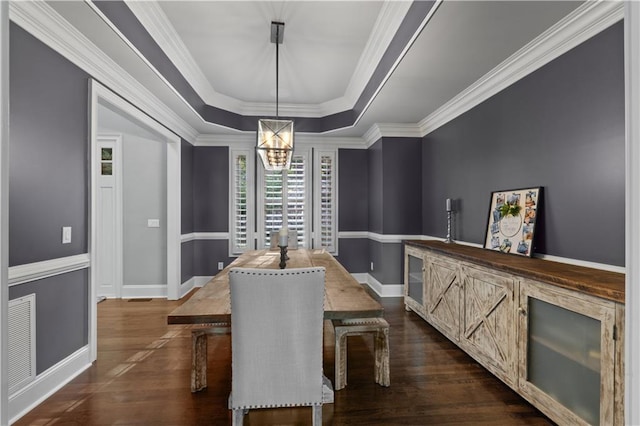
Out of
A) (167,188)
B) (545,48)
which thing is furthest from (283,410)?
(167,188)

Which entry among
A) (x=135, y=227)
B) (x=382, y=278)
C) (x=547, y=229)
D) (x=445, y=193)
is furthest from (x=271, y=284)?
(x=135, y=227)

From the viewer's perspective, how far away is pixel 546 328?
1.94 metres

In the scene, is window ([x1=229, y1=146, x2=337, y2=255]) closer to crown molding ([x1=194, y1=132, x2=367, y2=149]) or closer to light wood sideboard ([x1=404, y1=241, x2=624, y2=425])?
crown molding ([x1=194, y1=132, x2=367, y2=149])

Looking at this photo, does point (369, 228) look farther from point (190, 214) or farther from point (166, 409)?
point (166, 409)

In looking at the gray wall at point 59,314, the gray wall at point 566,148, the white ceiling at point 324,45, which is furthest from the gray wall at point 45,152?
the gray wall at point 566,148

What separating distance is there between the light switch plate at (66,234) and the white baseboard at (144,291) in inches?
100

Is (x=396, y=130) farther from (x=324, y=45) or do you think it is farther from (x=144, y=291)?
(x=144, y=291)

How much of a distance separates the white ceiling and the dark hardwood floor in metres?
2.59

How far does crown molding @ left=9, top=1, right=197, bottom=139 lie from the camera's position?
2025 mm

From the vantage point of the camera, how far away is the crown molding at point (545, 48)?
1.99 m

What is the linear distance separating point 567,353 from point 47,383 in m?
3.34

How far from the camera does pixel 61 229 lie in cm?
240

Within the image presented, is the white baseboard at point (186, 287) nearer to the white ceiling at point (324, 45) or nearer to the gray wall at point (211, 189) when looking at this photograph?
the gray wall at point (211, 189)

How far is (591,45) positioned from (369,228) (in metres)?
3.99
